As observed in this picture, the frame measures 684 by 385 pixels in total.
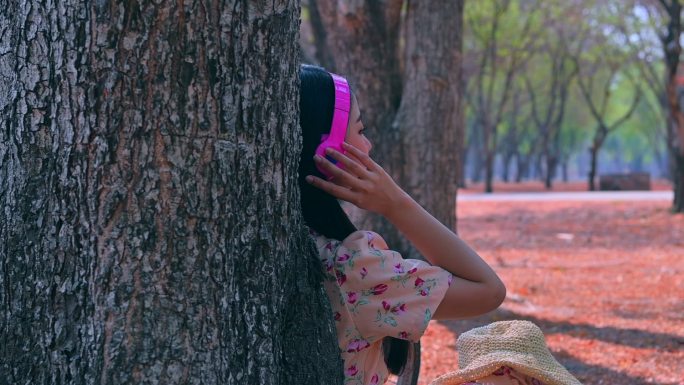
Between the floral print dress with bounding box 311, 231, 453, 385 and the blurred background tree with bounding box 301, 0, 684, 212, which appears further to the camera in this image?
the blurred background tree with bounding box 301, 0, 684, 212

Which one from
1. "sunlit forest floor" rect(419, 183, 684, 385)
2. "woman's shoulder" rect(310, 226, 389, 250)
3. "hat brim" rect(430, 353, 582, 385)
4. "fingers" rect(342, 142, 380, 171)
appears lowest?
"sunlit forest floor" rect(419, 183, 684, 385)

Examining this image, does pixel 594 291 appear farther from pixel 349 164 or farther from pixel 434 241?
pixel 349 164

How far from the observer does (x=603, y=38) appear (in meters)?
33.4

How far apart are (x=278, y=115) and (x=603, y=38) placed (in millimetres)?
33004

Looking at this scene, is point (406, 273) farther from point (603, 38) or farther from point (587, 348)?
point (603, 38)

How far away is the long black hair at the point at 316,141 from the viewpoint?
2.50 meters

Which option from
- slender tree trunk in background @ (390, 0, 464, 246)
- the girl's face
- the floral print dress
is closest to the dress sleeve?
the floral print dress

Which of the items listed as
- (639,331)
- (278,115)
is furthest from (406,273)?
(639,331)

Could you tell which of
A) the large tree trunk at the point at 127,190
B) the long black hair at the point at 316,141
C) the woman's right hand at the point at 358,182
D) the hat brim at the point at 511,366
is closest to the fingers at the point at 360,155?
the woman's right hand at the point at 358,182

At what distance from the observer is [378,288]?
243 cm

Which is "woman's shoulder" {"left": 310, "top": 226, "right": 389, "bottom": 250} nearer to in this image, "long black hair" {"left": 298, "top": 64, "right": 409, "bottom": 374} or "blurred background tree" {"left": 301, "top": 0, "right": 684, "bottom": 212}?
"long black hair" {"left": 298, "top": 64, "right": 409, "bottom": 374}

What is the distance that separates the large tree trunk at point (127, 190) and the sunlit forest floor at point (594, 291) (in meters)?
3.45

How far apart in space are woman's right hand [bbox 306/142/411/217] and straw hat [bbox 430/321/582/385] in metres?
0.56

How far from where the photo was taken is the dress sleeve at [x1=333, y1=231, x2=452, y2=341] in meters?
2.42
